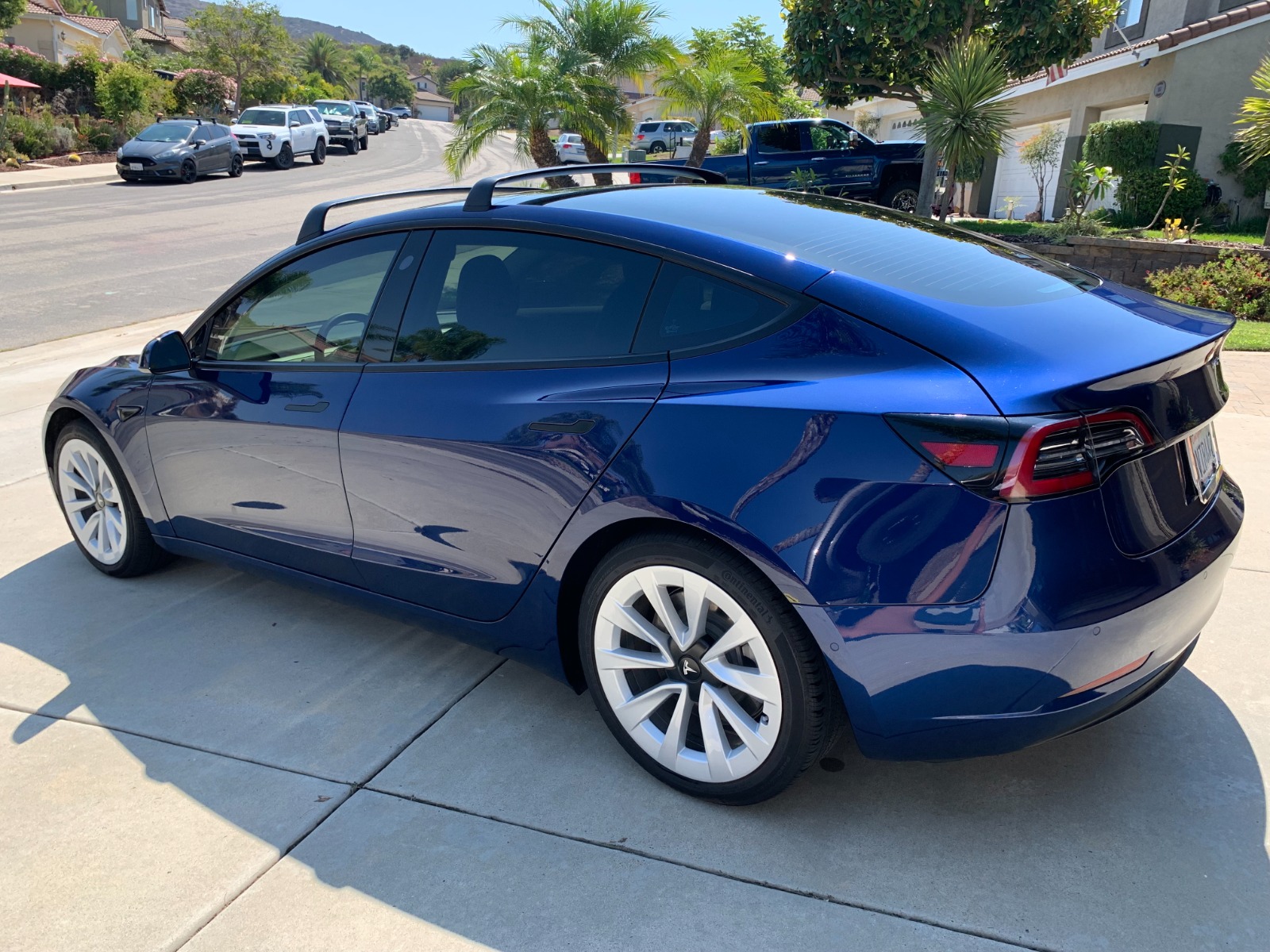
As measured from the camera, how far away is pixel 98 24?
190ft

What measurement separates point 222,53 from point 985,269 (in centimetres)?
6137

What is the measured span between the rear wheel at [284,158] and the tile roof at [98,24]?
28999 mm

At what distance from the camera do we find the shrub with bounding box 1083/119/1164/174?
60.1 feet

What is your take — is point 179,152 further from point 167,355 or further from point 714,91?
point 167,355

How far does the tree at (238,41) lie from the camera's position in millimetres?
55094

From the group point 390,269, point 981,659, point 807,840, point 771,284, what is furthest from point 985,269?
point 390,269

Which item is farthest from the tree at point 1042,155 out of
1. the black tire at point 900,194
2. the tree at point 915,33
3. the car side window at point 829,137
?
the car side window at point 829,137

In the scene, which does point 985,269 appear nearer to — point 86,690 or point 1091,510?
point 1091,510

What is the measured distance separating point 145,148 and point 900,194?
779 inches

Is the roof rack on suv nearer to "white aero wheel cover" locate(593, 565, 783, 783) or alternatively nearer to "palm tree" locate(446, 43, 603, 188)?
"white aero wheel cover" locate(593, 565, 783, 783)

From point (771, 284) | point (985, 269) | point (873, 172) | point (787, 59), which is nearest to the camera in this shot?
point (771, 284)

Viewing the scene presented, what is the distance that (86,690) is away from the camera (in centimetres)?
355

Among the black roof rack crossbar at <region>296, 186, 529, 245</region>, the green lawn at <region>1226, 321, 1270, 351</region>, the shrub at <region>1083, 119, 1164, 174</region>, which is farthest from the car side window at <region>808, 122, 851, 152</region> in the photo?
the black roof rack crossbar at <region>296, 186, 529, 245</region>

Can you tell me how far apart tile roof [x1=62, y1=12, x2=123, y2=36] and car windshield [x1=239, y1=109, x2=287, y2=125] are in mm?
27275
